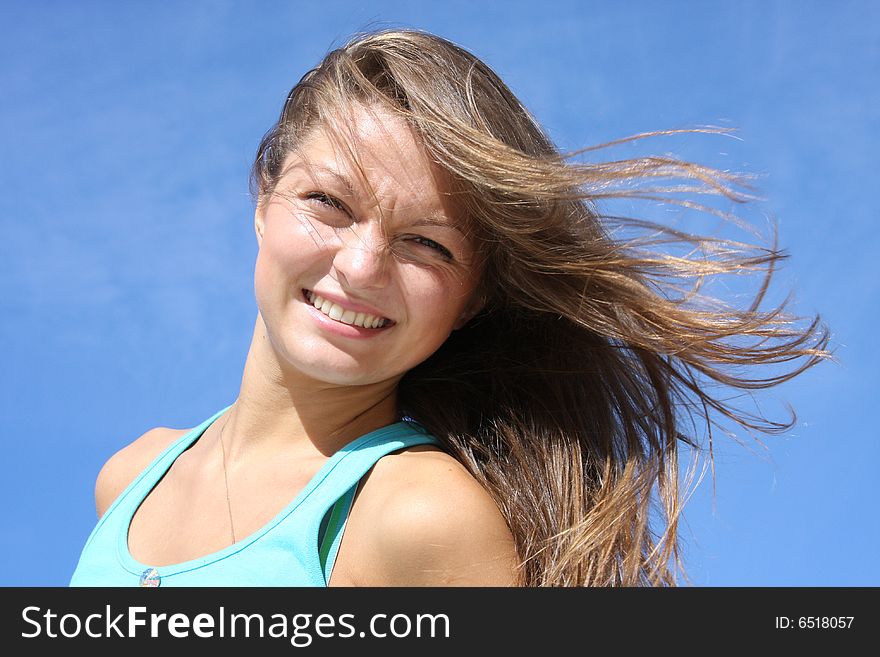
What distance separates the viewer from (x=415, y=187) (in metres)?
2.96

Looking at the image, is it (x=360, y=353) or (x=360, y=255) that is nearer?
(x=360, y=255)

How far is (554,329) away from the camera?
3.52 metres

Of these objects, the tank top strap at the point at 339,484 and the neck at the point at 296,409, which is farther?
the neck at the point at 296,409

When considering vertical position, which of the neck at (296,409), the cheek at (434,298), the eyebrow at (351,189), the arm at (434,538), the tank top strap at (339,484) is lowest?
the arm at (434,538)

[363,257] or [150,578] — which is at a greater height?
[363,257]

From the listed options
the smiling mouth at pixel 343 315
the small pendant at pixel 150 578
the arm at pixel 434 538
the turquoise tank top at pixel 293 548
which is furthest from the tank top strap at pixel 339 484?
the small pendant at pixel 150 578

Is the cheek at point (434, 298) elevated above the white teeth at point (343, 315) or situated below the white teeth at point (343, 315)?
above

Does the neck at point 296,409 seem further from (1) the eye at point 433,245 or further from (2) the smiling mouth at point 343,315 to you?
(1) the eye at point 433,245

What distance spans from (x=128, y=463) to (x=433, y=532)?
66.4 inches

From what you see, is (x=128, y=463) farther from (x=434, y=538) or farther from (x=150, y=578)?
(x=434, y=538)

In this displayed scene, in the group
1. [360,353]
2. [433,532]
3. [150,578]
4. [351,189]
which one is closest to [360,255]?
[351,189]

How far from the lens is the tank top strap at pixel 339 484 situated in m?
2.91
